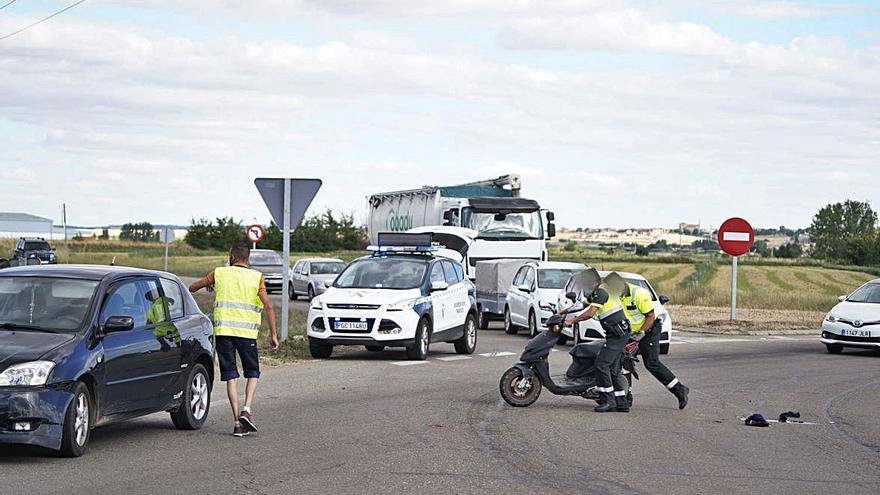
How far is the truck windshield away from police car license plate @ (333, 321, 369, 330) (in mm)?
17471

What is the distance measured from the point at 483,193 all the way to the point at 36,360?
31929 millimetres

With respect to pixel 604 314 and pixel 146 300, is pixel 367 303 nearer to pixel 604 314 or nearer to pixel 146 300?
pixel 604 314

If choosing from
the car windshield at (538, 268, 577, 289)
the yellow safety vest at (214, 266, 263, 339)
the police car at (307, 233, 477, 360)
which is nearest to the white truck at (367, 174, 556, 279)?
the car windshield at (538, 268, 577, 289)

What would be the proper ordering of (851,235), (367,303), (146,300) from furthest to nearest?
(851,235)
(367,303)
(146,300)

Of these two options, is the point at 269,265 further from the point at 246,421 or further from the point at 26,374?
the point at 26,374

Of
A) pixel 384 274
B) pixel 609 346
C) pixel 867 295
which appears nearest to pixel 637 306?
pixel 609 346

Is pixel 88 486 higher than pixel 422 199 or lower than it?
lower

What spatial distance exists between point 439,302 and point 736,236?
14455mm

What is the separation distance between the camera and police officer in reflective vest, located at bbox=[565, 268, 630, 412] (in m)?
14.8

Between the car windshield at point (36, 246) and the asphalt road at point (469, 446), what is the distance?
49.4 meters

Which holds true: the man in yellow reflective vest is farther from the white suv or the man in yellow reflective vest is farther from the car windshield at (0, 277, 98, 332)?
the white suv

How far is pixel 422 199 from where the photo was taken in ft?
138

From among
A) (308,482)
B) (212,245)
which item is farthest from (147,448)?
(212,245)

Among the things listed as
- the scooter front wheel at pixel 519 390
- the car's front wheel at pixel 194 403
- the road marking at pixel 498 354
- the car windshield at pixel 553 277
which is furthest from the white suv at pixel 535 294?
the car's front wheel at pixel 194 403
